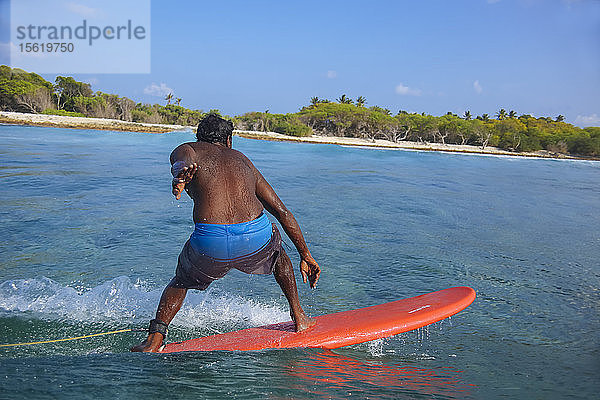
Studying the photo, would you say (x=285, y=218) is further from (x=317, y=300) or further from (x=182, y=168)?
(x=317, y=300)

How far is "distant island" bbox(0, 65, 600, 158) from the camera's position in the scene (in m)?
65.6

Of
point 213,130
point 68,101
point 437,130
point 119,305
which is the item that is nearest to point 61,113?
point 68,101

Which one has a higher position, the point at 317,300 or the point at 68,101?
the point at 68,101

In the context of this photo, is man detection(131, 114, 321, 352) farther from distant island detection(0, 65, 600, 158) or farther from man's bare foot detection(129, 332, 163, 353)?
distant island detection(0, 65, 600, 158)

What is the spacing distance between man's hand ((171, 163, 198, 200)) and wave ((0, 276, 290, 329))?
6.42 ft

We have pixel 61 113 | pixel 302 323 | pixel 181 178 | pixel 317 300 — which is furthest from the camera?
pixel 61 113

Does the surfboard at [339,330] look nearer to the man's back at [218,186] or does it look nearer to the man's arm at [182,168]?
the man's back at [218,186]

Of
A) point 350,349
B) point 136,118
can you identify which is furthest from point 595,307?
point 136,118

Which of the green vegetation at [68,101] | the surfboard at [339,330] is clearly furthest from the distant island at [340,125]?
the surfboard at [339,330]

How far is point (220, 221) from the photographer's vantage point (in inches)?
119

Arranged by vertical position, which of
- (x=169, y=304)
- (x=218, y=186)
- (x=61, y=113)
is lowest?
(x=169, y=304)

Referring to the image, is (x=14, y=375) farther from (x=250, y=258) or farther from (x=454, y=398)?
(x=454, y=398)

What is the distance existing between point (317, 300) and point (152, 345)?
2431mm

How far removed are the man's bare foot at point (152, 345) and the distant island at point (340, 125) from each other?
6043 centimetres
